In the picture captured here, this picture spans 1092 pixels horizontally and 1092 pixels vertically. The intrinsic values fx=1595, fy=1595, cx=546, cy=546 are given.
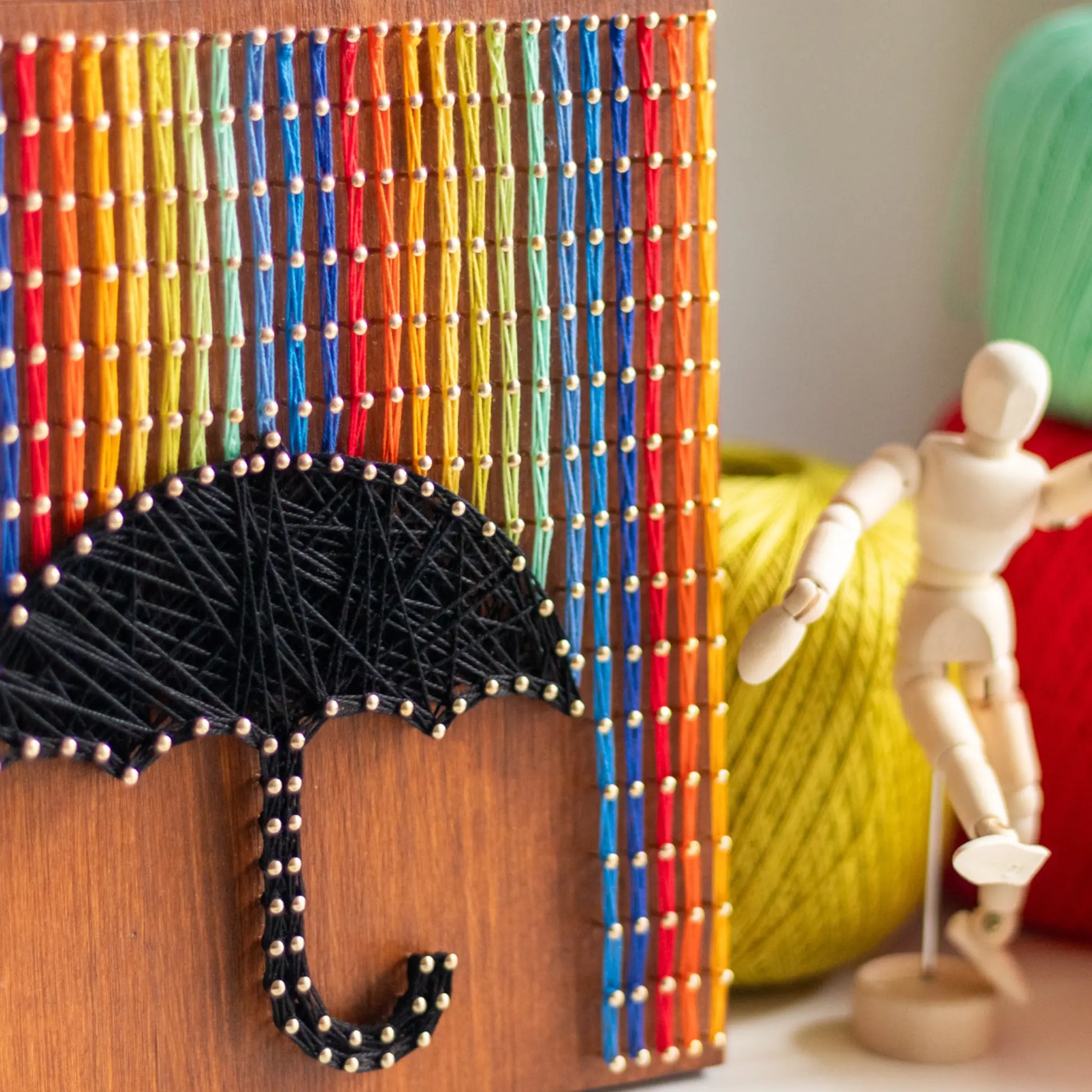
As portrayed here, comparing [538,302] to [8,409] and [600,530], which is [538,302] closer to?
[600,530]

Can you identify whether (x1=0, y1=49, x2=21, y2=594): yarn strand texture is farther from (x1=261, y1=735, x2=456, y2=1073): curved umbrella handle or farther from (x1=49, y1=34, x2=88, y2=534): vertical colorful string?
(x1=261, y1=735, x2=456, y2=1073): curved umbrella handle

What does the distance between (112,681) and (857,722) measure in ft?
1.13

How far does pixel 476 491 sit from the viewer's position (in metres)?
0.63

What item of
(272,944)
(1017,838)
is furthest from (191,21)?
(1017,838)

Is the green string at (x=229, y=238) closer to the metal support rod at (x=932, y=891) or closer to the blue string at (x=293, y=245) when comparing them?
the blue string at (x=293, y=245)

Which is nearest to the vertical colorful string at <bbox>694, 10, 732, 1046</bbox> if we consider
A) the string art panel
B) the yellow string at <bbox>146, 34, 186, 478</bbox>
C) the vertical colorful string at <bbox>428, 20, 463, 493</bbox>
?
the string art panel

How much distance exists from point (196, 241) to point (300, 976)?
0.28 m

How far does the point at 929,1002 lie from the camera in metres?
0.72

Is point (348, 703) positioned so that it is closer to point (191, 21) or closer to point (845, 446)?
point (191, 21)

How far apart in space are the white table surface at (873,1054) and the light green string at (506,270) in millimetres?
276

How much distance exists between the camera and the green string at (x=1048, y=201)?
0.76m

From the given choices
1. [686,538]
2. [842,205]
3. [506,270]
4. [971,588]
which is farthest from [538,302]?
Result: [842,205]

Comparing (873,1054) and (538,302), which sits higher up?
(538,302)

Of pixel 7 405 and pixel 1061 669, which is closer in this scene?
pixel 7 405
